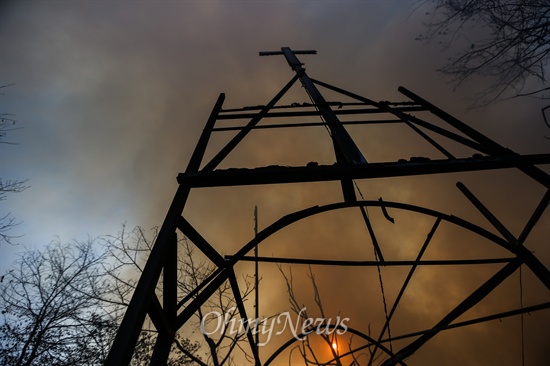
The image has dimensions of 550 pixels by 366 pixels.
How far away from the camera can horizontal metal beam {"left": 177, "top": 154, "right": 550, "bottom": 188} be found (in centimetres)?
232

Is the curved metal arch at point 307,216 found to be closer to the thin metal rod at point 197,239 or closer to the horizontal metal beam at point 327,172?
the thin metal rod at point 197,239

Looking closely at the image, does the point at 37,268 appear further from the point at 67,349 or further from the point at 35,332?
the point at 67,349

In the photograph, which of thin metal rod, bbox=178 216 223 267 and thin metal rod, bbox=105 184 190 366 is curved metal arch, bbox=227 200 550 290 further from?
thin metal rod, bbox=105 184 190 366

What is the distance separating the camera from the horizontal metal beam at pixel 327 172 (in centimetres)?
232

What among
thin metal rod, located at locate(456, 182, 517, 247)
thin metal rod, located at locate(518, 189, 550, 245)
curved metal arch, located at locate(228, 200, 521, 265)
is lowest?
curved metal arch, located at locate(228, 200, 521, 265)

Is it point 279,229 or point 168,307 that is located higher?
point 279,229

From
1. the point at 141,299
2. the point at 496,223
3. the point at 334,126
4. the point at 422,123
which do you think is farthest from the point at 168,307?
the point at 496,223

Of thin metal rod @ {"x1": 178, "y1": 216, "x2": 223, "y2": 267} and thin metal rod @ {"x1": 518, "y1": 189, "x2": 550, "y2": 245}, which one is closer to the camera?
thin metal rod @ {"x1": 178, "y1": 216, "x2": 223, "y2": 267}

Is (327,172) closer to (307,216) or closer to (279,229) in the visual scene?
(307,216)

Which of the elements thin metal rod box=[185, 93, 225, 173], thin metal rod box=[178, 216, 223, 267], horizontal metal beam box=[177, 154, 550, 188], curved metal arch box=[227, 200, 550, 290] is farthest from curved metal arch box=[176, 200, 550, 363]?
thin metal rod box=[185, 93, 225, 173]

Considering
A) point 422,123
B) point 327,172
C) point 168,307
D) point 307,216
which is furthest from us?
point 422,123

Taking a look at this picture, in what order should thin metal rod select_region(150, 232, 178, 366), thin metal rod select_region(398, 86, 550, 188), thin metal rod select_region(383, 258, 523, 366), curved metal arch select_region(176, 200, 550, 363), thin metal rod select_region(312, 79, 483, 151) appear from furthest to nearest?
thin metal rod select_region(312, 79, 483, 151)
thin metal rod select_region(383, 258, 523, 366)
thin metal rod select_region(398, 86, 550, 188)
curved metal arch select_region(176, 200, 550, 363)
thin metal rod select_region(150, 232, 178, 366)

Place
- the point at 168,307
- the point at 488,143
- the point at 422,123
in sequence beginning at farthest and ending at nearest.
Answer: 1. the point at 422,123
2. the point at 488,143
3. the point at 168,307

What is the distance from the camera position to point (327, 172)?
7.62 ft
